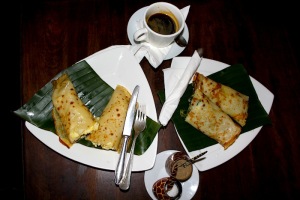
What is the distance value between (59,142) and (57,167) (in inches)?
8.5

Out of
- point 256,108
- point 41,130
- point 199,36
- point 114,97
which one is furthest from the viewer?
point 199,36

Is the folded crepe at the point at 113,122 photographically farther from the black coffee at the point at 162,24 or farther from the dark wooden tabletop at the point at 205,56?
the black coffee at the point at 162,24

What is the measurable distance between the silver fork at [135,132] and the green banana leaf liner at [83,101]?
53 millimetres

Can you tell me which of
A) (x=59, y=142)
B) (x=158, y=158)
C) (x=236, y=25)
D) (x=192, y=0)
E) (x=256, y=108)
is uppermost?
(x=192, y=0)

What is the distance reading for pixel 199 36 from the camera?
8.29 ft

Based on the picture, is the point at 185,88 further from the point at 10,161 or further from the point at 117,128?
the point at 10,161

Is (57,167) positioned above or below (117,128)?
below

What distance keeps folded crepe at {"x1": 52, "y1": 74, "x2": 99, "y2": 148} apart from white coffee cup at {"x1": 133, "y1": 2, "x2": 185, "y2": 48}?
2.21 ft

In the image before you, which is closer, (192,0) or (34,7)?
(34,7)

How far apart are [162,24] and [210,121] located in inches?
35.7

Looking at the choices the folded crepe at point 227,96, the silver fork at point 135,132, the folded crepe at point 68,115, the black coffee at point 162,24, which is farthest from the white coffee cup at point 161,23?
the folded crepe at point 68,115

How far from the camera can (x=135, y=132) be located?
210 centimetres

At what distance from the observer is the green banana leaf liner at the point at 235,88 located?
7.32ft

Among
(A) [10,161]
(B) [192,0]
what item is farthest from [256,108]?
(A) [10,161]
